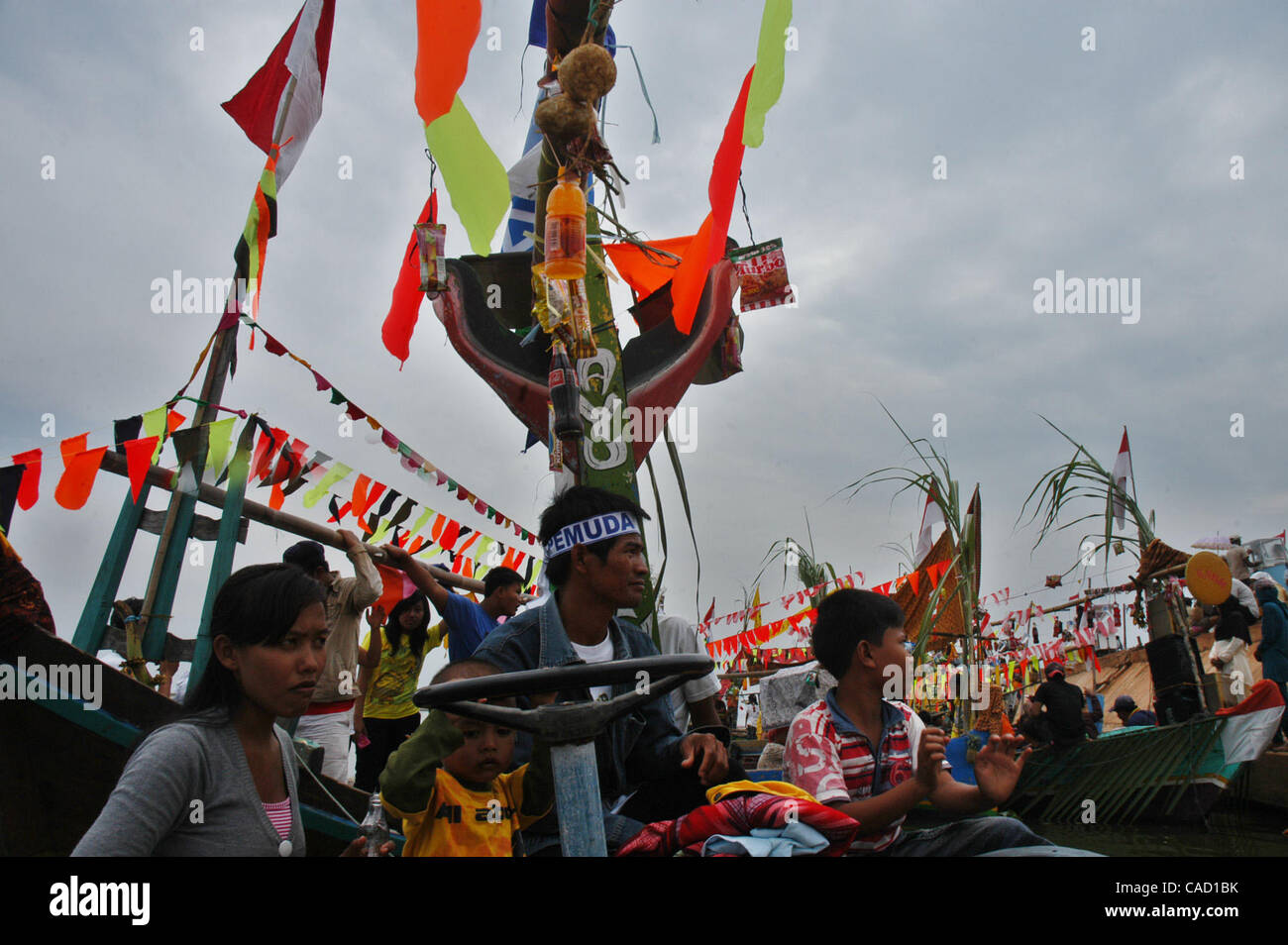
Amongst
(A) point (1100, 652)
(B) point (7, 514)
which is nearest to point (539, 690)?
(B) point (7, 514)

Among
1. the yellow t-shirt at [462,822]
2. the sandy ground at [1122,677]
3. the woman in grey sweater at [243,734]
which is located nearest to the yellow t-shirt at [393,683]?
the yellow t-shirt at [462,822]

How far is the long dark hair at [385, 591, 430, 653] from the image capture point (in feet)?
17.1

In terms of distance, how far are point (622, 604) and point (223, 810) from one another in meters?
1.32

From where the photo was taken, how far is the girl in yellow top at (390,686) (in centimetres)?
505

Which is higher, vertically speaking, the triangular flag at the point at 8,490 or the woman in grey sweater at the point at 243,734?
the triangular flag at the point at 8,490

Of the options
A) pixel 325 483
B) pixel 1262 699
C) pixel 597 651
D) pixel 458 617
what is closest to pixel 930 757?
pixel 597 651

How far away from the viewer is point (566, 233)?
14.1 ft

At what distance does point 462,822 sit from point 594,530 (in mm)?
966

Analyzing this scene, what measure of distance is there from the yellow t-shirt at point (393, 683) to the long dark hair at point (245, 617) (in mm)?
3291

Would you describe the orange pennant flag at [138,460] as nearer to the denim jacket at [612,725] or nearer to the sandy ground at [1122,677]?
the denim jacket at [612,725]

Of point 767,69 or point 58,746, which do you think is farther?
point 767,69

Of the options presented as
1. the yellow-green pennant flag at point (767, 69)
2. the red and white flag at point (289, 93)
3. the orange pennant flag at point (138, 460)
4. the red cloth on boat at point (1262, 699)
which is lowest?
the red cloth on boat at point (1262, 699)

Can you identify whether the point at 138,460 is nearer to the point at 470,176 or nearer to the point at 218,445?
the point at 218,445
